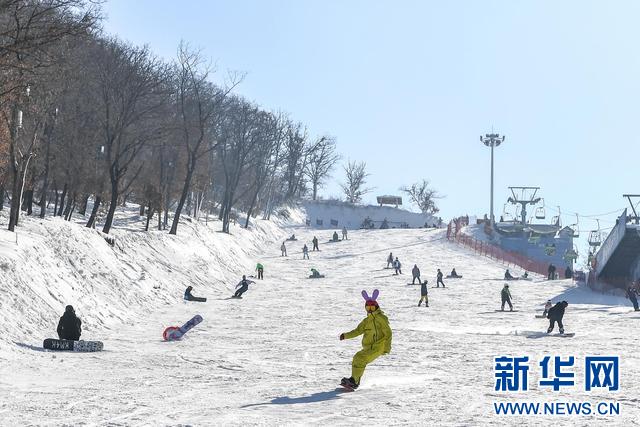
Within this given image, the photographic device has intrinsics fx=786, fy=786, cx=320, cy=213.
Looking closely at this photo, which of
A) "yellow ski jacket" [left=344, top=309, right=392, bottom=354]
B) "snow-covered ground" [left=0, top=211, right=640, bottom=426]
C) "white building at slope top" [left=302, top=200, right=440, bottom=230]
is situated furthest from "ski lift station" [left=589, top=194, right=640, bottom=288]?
"white building at slope top" [left=302, top=200, right=440, bottom=230]

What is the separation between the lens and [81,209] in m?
51.3

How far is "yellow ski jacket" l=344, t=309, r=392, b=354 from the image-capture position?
1404cm

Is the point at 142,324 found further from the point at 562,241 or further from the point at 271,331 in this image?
the point at 562,241

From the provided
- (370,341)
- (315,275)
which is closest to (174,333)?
(370,341)

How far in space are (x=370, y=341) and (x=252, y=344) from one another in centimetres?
785

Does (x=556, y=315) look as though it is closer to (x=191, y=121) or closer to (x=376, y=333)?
(x=376, y=333)

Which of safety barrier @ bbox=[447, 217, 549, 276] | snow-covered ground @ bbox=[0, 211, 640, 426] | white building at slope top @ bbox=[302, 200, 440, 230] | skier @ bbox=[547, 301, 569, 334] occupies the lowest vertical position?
snow-covered ground @ bbox=[0, 211, 640, 426]

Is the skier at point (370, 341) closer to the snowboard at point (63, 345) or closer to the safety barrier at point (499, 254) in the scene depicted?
the snowboard at point (63, 345)

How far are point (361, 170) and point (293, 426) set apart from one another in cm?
11144

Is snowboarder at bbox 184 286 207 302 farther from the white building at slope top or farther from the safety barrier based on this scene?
the white building at slope top

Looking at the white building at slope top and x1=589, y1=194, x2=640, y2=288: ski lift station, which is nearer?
x1=589, y1=194, x2=640, y2=288: ski lift station

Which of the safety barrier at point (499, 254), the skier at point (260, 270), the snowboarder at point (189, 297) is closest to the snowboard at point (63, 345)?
the snowboarder at point (189, 297)

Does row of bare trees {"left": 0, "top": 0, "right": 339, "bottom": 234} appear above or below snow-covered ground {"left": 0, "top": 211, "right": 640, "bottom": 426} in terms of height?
above

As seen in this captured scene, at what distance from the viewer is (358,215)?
349 feet
